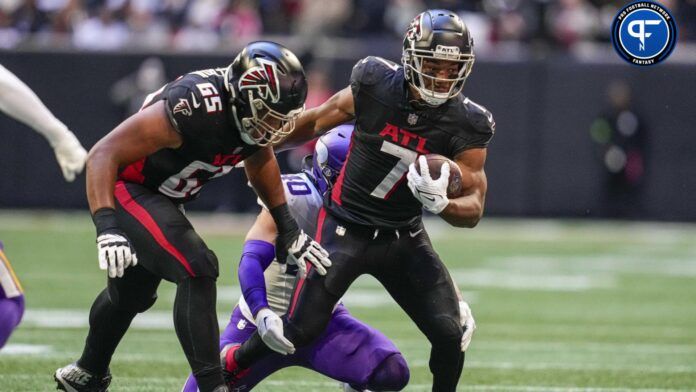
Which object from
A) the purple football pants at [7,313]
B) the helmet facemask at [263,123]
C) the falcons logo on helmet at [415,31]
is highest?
the falcons logo on helmet at [415,31]

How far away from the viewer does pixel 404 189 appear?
5234 millimetres

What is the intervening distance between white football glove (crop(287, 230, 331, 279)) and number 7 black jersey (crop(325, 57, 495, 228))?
235 mm

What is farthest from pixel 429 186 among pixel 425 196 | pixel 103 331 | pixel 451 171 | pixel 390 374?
pixel 103 331

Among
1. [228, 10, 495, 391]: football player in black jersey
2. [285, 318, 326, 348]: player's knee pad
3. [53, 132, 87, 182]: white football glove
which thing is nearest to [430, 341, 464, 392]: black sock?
[228, 10, 495, 391]: football player in black jersey

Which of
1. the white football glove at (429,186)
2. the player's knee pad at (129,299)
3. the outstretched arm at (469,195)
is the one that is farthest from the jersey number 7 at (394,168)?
the player's knee pad at (129,299)

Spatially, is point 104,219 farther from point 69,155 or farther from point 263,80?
point 263,80

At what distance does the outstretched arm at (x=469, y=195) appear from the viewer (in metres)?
4.98

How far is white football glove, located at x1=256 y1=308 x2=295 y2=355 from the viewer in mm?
4895

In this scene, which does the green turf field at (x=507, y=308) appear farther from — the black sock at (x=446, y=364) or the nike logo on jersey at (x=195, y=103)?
the nike logo on jersey at (x=195, y=103)

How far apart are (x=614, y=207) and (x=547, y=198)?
0.77 meters

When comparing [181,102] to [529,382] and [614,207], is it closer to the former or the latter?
[529,382]

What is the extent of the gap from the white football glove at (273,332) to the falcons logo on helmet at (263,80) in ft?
2.75

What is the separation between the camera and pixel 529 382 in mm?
6219

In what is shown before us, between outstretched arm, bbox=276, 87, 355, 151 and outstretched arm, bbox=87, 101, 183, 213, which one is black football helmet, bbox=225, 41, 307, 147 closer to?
outstretched arm, bbox=87, 101, 183, 213
